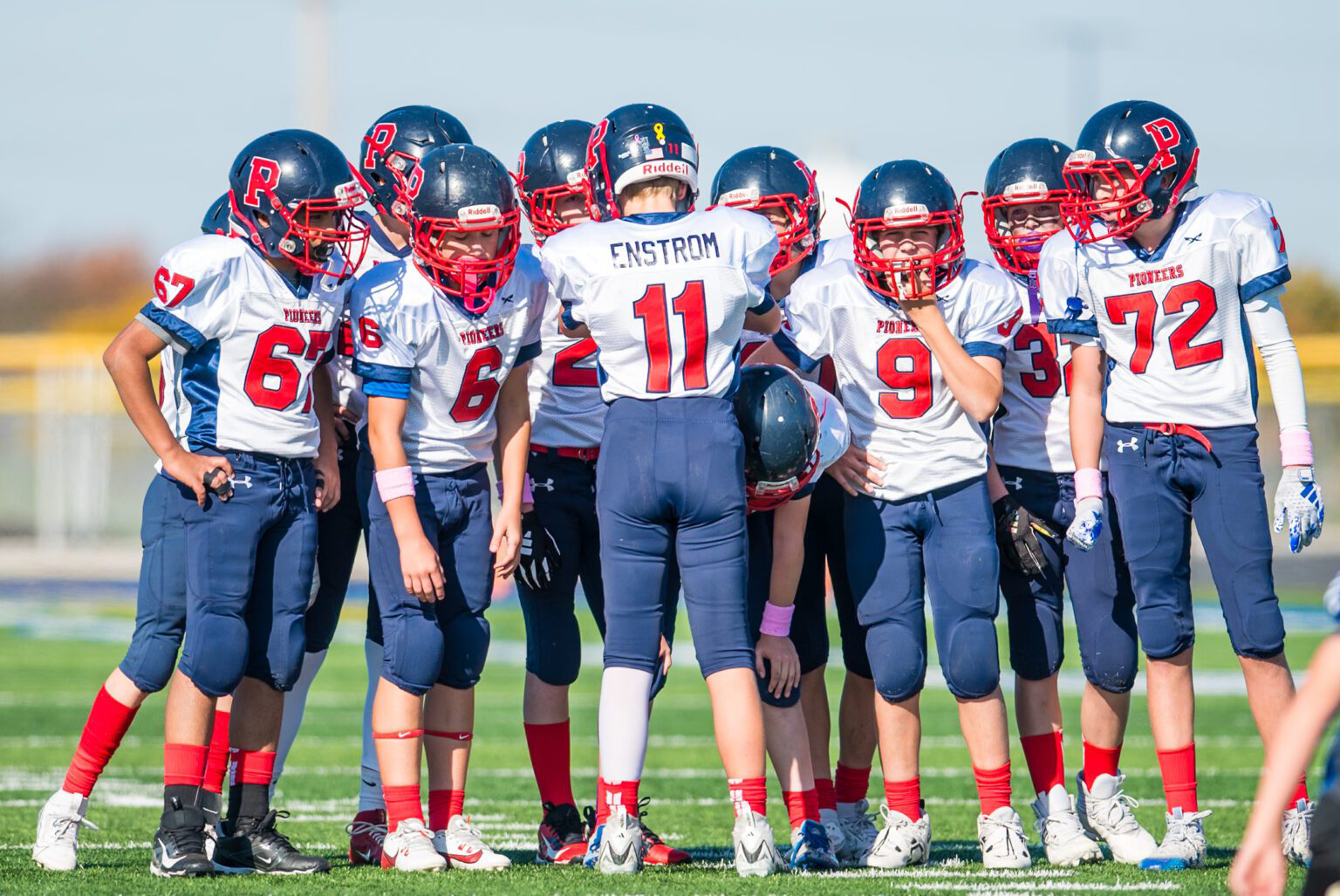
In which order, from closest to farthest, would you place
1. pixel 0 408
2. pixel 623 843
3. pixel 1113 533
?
pixel 623 843 → pixel 1113 533 → pixel 0 408

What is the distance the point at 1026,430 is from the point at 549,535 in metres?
1.48

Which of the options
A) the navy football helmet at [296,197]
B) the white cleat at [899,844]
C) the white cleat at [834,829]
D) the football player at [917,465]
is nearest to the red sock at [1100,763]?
the football player at [917,465]

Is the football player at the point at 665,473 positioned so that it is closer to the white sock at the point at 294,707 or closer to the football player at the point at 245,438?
the football player at the point at 245,438

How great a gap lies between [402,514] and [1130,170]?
7.26ft

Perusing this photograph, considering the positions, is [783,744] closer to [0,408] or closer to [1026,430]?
[1026,430]

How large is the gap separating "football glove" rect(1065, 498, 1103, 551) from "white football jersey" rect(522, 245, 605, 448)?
4.61 feet

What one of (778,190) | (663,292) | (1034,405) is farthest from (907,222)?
(1034,405)

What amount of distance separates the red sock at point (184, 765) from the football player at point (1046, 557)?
2.34 metres

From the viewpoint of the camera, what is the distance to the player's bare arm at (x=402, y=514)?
14.0 ft

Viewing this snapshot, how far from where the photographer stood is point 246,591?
14.2 ft

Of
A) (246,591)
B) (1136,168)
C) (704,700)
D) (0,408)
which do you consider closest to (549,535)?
(246,591)

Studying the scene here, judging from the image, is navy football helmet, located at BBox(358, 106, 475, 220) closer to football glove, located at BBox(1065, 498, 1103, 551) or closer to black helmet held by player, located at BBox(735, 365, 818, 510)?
black helmet held by player, located at BBox(735, 365, 818, 510)

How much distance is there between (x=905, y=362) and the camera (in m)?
4.52

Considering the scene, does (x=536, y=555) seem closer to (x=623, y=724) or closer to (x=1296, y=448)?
(x=623, y=724)
